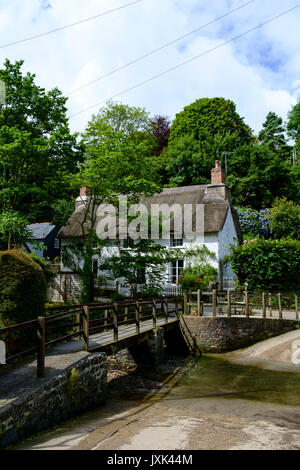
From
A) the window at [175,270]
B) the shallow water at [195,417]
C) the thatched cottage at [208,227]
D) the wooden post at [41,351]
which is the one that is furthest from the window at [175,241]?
the wooden post at [41,351]

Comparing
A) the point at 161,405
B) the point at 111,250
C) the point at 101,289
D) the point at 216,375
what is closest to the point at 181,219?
the point at 111,250

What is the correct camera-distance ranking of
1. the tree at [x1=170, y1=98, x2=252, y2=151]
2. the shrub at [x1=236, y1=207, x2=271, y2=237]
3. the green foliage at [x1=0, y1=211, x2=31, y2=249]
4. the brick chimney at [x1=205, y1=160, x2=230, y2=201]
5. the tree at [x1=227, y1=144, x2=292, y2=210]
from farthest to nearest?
the tree at [x1=170, y1=98, x2=252, y2=151]
the tree at [x1=227, y1=144, x2=292, y2=210]
the shrub at [x1=236, y1=207, x2=271, y2=237]
the brick chimney at [x1=205, y1=160, x2=230, y2=201]
the green foliage at [x1=0, y1=211, x2=31, y2=249]

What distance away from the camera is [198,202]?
26.7m

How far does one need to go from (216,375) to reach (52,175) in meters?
12.6

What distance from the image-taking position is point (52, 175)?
766 inches

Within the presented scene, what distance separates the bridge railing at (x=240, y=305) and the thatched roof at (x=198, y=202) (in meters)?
5.09

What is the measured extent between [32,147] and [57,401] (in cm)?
1176

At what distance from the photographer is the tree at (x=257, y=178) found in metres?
35.6

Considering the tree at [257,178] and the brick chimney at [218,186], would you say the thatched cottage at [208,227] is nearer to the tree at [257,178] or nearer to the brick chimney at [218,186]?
the brick chimney at [218,186]

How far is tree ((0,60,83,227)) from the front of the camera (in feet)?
53.9

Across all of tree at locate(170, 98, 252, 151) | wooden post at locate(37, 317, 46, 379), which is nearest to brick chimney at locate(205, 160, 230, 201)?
tree at locate(170, 98, 252, 151)

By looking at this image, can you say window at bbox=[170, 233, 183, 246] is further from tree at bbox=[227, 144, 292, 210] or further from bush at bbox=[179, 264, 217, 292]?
tree at bbox=[227, 144, 292, 210]

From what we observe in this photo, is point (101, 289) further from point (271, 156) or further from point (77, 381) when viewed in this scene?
point (271, 156)

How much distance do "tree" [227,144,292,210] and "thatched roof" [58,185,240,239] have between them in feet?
26.7
